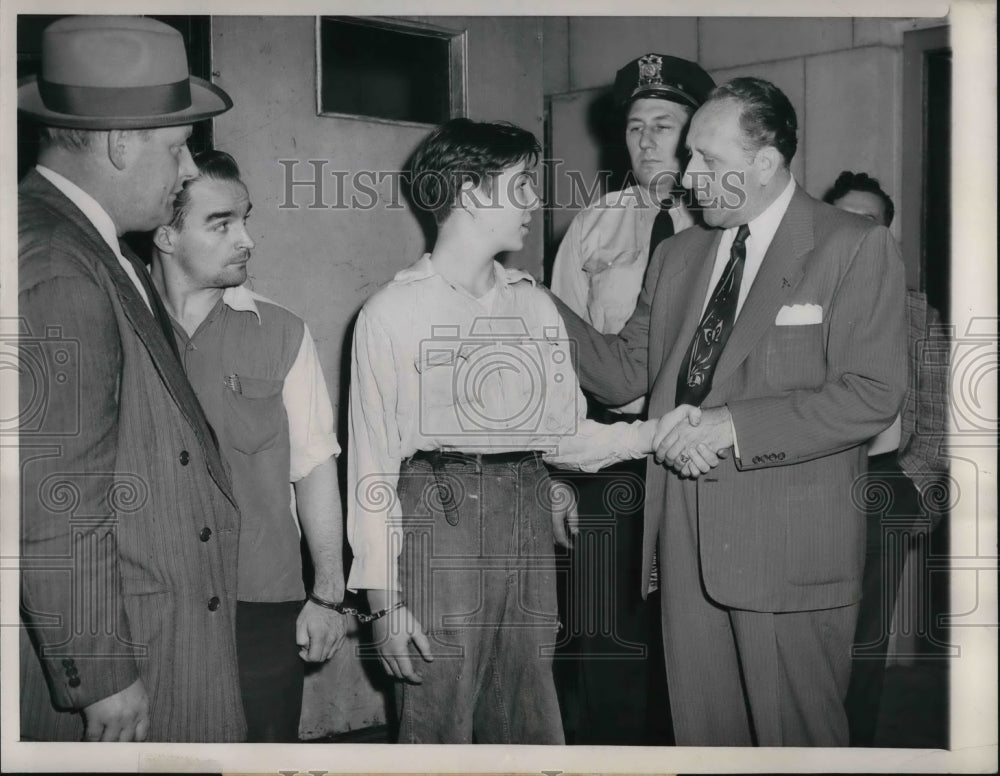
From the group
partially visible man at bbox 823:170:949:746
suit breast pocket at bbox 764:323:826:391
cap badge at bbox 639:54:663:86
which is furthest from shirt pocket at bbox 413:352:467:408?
partially visible man at bbox 823:170:949:746

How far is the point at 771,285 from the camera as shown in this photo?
2631 mm

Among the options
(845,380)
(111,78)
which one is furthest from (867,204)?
(111,78)

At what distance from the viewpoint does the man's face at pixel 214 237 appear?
2.71m

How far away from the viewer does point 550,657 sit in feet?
9.19

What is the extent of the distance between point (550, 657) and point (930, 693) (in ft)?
3.42

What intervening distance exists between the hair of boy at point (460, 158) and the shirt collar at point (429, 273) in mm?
116

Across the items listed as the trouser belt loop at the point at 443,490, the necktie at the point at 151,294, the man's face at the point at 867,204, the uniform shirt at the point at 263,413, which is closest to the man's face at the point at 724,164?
the man's face at the point at 867,204

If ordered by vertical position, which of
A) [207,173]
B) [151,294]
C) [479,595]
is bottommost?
[479,595]

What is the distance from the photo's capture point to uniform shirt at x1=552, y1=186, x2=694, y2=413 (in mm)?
2912

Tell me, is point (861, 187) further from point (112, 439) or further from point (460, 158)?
point (112, 439)

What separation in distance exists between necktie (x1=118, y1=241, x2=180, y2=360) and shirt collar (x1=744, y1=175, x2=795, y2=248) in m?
1.52

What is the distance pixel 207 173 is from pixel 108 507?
2.92 ft

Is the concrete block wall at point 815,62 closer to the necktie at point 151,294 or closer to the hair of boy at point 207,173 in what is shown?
the hair of boy at point 207,173

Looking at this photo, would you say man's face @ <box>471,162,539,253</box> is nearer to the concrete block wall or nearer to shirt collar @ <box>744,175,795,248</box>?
the concrete block wall
